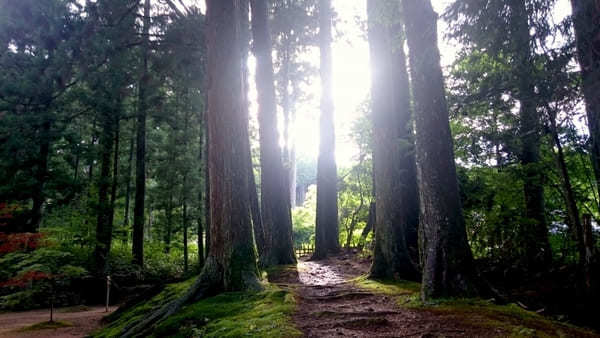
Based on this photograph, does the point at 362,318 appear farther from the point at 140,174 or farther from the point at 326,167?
the point at 140,174

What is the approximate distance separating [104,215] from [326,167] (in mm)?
9265

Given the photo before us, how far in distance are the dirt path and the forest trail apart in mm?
5707

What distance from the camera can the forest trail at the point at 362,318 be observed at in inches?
142

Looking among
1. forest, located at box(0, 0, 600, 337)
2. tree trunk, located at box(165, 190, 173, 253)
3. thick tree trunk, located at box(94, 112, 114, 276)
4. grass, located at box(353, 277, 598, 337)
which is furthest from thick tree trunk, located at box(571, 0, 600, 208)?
tree trunk, located at box(165, 190, 173, 253)

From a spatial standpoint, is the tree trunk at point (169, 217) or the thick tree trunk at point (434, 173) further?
the tree trunk at point (169, 217)

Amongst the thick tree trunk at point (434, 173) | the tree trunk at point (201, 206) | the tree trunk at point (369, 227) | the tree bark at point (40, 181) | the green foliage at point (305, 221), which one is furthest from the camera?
the green foliage at point (305, 221)

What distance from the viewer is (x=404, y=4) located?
5383 mm

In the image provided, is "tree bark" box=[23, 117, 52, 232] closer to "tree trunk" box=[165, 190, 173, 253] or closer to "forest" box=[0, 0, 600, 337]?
"forest" box=[0, 0, 600, 337]

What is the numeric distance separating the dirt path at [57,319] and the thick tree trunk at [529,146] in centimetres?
946

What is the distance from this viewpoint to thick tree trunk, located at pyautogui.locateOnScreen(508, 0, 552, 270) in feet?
17.1

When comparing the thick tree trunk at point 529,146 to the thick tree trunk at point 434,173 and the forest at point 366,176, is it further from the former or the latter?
the thick tree trunk at point 434,173

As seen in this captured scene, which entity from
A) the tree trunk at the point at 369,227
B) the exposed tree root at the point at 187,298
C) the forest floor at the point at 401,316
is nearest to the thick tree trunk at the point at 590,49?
the forest floor at the point at 401,316

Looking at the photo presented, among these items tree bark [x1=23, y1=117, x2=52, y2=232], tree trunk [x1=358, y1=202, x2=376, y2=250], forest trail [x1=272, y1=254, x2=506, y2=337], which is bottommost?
forest trail [x1=272, y1=254, x2=506, y2=337]

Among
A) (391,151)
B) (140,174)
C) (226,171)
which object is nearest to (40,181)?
(140,174)
